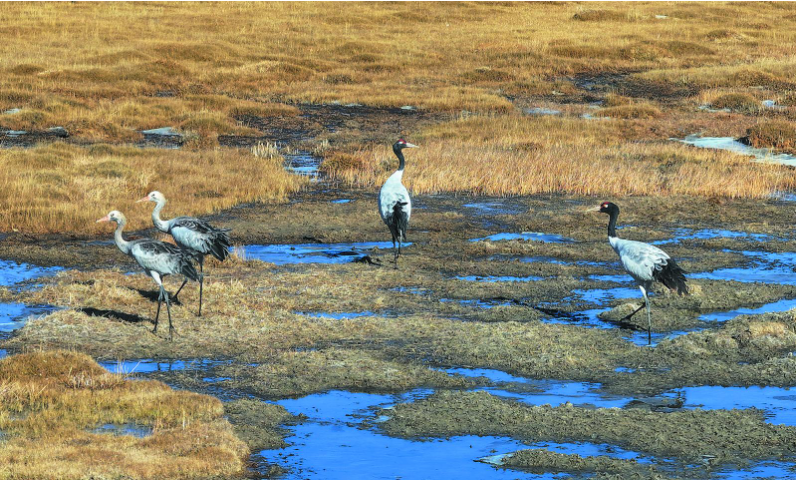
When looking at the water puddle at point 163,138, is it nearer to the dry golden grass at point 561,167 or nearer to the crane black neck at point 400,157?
the dry golden grass at point 561,167

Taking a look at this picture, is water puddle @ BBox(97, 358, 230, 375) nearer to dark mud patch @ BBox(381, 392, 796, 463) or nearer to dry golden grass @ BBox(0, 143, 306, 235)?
dark mud patch @ BBox(381, 392, 796, 463)

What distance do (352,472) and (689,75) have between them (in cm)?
4802

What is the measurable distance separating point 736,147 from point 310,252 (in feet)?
A: 68.8

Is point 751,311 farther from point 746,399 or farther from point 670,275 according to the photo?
point 746,399

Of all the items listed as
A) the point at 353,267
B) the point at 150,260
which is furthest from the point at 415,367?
the point at 353,267

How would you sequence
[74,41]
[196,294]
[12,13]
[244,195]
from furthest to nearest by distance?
1. [12,13]
2. [74,41]
3. [244,195]
4. [196,294]

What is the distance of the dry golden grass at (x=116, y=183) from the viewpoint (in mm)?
22109

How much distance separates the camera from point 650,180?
28031mm

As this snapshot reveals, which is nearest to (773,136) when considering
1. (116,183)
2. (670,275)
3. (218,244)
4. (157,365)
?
(116,183)

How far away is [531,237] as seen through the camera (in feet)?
72.4

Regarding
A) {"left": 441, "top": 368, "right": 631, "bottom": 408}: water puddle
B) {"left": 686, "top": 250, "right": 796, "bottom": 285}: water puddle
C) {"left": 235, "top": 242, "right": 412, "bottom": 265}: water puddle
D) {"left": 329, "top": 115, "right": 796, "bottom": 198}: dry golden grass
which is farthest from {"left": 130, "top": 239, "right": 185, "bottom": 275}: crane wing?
→ {"left": 329, "top": 115, "right": 796, "bottom": 198}: dry golden grass

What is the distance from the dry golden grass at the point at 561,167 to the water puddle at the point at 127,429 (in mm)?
17016

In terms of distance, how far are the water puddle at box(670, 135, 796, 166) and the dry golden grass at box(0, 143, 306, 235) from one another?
616 inches

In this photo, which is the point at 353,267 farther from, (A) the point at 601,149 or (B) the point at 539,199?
(A) the point at 601,149
